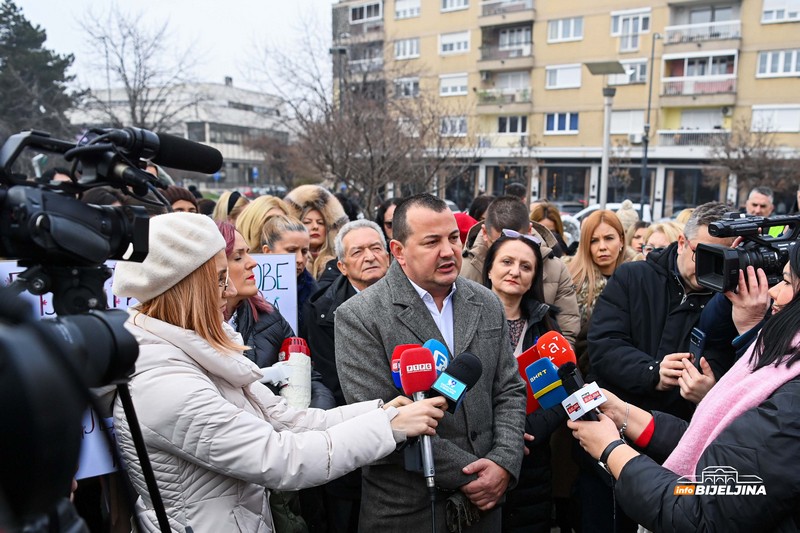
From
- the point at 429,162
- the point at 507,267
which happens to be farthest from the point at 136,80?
the point at 507,267

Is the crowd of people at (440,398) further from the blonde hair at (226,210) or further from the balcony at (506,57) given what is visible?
the balcony at (506,57)

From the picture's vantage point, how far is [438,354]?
2.44m

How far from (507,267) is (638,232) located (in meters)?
4.15

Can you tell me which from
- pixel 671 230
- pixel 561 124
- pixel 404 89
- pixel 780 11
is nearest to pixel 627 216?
pixel 671 230

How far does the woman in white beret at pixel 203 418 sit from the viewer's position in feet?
6.16

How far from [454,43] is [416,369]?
133 feet

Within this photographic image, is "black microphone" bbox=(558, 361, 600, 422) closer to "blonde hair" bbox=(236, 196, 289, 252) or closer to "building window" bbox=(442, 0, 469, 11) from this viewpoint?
"blonde hair" bbox=(236, 196, 289, 252)

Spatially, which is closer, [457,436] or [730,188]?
[457,436]

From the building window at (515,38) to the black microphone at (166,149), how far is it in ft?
130

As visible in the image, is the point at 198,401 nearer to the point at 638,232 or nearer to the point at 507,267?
the point at 507,267

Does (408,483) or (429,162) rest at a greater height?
(429,162)

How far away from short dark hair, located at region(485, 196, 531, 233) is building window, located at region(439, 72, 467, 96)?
122ft

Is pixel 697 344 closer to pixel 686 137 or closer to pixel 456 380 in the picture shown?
pixel 456 380

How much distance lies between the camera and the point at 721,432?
1.78 meters
